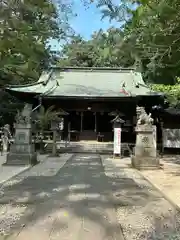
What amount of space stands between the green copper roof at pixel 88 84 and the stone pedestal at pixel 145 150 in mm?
8620

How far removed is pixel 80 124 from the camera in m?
25.5

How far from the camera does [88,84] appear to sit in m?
26.5

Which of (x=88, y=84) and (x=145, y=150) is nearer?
(x=145, y=150)

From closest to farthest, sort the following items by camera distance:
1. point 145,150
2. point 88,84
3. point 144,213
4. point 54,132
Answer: point 144,213 → point 145,150 → point 54,132 → point 88,84

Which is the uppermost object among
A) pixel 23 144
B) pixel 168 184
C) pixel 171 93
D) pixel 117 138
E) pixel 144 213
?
pixel 171 93

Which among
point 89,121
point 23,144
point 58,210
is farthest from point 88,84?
point 58,210

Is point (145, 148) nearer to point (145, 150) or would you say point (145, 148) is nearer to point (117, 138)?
point (145, 150)

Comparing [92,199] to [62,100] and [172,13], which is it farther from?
[62,100]

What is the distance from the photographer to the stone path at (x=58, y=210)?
4.78 meters

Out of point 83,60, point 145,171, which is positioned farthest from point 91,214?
point 83,60

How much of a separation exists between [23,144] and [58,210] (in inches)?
342

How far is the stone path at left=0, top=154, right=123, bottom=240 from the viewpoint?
4777 millimetres

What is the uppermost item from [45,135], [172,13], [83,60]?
[83,60]

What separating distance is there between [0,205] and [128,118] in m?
18.4
